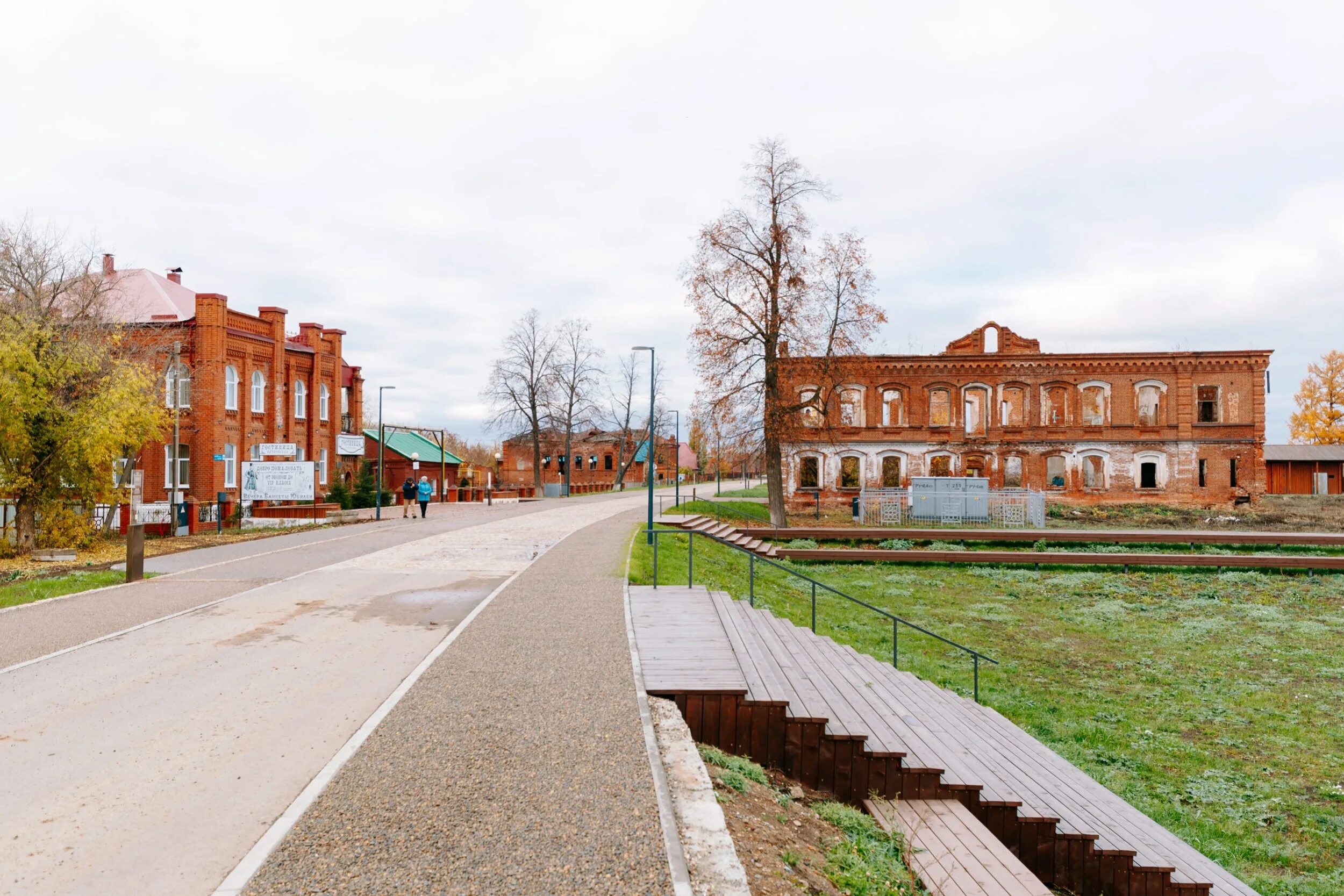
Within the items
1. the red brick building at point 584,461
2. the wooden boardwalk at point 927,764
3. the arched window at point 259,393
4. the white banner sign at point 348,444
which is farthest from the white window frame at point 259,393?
the red brick building at point 584,461

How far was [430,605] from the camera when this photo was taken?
41.1ft

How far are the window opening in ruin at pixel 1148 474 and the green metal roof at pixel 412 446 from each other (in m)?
42.4

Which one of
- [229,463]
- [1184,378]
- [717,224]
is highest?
[717,224]

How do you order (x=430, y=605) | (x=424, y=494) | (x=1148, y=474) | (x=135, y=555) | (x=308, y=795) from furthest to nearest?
1. (x=1148, y=474)
2. (x=424, y=494)
3. (x=135, y=555)
4. (x=430, y=605)
5. (x=308, y=795)

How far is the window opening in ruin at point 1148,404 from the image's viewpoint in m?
40.2

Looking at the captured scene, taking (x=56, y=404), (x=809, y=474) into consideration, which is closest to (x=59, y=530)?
(x=56, y=404)

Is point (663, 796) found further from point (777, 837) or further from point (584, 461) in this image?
point (584, 461)

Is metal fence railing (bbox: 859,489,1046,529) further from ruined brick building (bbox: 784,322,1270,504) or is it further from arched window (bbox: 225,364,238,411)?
arched window (bbox: 225,364,238,411)

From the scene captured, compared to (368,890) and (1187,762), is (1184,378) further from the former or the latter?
(368,890)

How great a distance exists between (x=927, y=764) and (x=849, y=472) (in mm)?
34036

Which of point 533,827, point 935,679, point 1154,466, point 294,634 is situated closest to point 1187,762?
point 935,679

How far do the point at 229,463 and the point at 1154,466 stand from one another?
146 ft

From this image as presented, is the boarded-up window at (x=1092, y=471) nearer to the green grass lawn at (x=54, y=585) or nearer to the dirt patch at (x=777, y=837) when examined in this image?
the dirt patch at (x=777, y=837)

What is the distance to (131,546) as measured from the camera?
15.0 m
